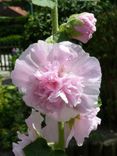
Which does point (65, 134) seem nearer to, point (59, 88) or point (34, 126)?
point (34, 126)

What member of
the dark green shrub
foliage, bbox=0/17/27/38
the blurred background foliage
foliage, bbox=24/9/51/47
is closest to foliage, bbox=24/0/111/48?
foliage, bbox=24/9/51/47

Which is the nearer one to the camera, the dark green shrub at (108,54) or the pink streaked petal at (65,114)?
the pink streaked petal at (65,114)

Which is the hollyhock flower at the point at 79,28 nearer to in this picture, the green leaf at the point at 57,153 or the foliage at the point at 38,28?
the green leaf at the point at 57,153

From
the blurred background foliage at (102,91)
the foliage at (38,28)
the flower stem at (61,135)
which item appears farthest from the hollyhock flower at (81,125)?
the foliage at (38,28)

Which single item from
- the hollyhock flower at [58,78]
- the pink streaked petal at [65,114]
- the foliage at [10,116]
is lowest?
the foliage at [10,116]

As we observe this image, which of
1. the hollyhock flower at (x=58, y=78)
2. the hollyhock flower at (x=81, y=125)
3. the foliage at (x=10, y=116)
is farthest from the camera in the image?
the foliage at (x=10, y=116)

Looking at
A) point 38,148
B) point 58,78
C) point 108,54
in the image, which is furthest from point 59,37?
point 108,54

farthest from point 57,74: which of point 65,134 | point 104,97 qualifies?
point 104,97

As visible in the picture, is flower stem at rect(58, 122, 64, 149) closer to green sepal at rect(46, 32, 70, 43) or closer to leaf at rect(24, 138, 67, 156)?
leaf at rect(24, 138, 67, 156)
